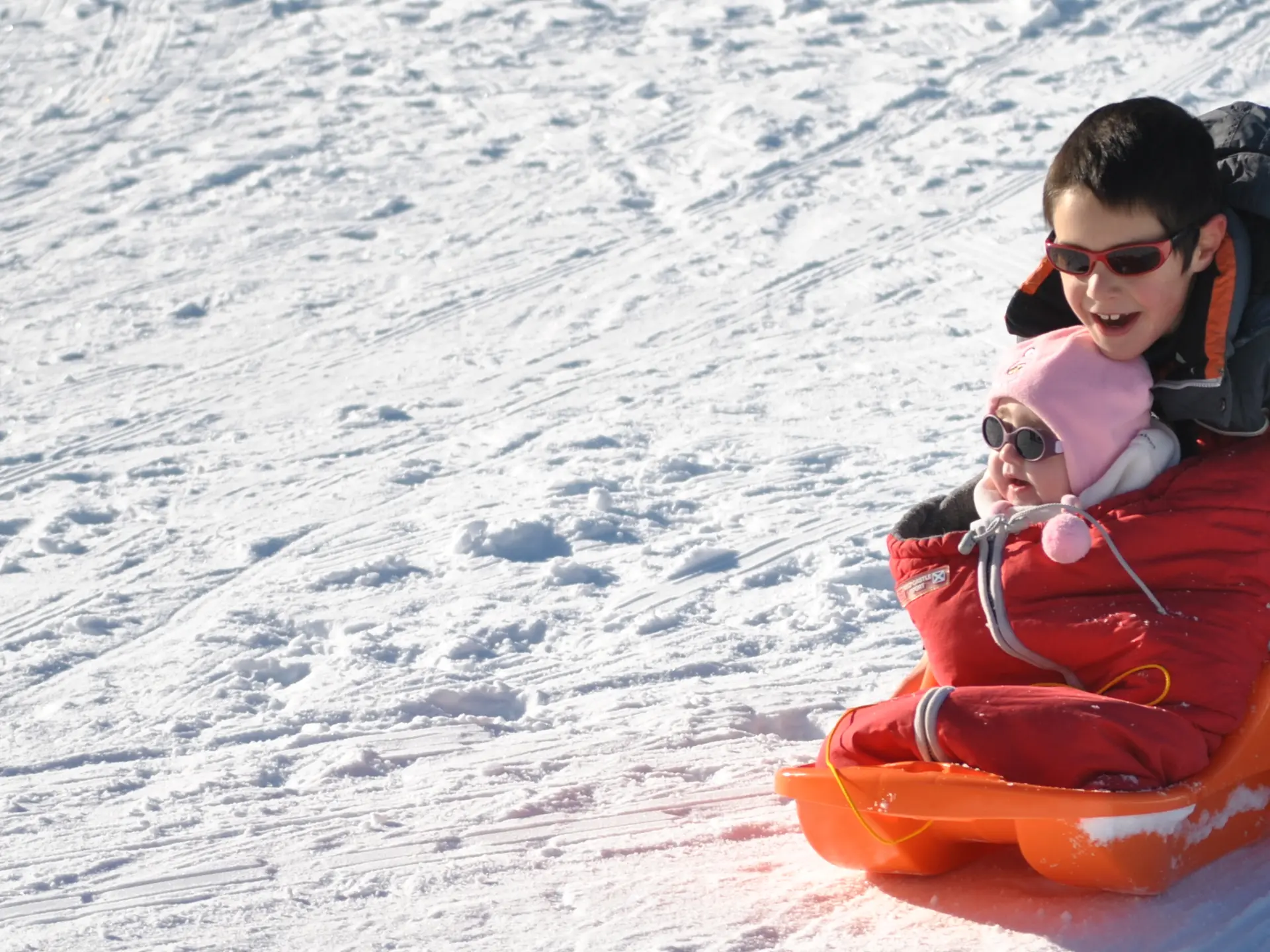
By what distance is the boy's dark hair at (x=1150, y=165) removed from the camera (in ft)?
7.22

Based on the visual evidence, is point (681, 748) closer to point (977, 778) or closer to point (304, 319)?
point (977, 778)

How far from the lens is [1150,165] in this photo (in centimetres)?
220

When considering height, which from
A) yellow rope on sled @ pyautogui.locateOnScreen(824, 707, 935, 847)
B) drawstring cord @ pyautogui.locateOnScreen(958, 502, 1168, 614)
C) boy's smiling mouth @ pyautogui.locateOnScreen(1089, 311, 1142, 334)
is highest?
boy's smiling mouth @ pyautogui.locateOnScreen(1089, 311, 1142, 334)

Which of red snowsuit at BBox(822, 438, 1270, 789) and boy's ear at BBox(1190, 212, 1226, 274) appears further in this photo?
boy's ear at BBox(1190, 212, 1226, 274)

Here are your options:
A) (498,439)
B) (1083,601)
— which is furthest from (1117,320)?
(498,439)

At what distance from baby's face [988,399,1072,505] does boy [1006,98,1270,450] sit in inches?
6.5

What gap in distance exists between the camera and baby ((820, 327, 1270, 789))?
209 cm

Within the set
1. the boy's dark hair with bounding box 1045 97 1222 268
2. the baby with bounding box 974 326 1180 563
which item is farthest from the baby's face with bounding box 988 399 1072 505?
the boy's dark hair with bounding box 1045 97 1222 268

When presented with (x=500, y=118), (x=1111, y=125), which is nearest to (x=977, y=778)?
(x=1111, y=125)

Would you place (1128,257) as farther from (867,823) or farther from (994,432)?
(867,823)

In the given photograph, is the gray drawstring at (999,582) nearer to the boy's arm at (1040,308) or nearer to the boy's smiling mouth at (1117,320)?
the boy's smiling mouth at (1117,320)

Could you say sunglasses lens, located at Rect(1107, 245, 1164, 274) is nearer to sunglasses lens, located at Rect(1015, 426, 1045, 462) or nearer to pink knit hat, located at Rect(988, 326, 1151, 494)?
pink knit hat, located at Rect(988, 326, 1151, 494)

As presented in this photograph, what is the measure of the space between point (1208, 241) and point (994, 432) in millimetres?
436

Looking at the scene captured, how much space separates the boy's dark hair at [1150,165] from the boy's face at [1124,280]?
18 mm
